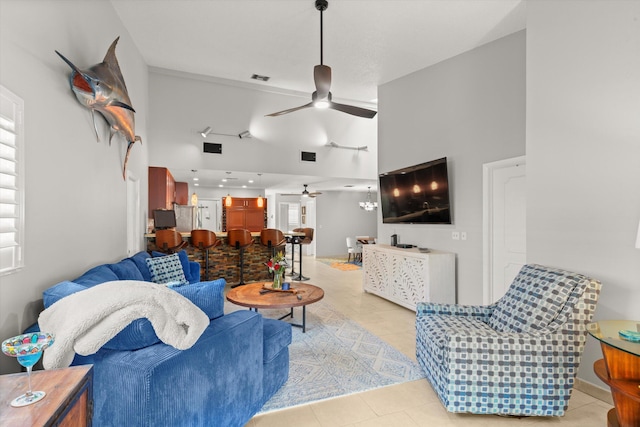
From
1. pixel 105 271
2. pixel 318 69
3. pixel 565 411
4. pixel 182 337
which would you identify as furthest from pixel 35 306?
pixel 565 411

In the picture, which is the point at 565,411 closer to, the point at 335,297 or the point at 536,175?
the point at 536,175

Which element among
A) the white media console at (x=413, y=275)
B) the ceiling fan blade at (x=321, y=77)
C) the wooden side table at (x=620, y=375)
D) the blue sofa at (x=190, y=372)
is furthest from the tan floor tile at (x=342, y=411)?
the ceiling fan blade at (x=321, y=77)

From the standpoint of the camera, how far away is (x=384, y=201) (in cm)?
548

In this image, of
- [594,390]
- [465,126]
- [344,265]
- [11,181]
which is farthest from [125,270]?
[344,265]

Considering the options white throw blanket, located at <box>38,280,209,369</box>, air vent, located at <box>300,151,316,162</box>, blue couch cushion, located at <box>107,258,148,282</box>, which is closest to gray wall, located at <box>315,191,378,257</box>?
air vent, located at <box>300,151,316,162</box>

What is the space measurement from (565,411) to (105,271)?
367 cm

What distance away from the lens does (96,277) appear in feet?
8.23

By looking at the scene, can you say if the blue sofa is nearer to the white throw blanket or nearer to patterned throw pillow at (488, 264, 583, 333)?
the white throw blanket

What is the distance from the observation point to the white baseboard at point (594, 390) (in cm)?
232

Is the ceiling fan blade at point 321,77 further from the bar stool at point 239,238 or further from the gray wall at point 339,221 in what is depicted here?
the gray wall at point 339,221

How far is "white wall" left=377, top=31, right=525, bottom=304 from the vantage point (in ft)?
12.0

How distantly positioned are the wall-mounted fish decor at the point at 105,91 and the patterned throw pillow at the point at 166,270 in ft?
5.03

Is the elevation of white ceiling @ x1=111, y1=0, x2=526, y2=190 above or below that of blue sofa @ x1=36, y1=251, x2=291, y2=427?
above

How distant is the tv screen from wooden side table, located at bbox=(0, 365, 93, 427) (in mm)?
4260
